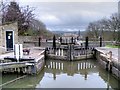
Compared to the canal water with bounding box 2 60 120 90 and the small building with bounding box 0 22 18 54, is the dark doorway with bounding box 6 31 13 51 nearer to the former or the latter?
the small building with bounding box 0 22 18 54

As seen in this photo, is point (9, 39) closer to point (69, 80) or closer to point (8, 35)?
point (8, 35)

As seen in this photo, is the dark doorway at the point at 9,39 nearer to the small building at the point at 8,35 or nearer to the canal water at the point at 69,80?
the small building at the point at 8,35

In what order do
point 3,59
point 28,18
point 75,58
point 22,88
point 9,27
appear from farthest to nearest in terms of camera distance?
point 28,18
point 75,58
point 9,27
point 3,59
point 22,88

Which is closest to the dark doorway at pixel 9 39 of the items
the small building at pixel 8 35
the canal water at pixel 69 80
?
the small building at pixel 8 35

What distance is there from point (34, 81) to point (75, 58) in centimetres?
856

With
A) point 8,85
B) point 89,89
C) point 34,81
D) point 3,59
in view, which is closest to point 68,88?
point 89,89

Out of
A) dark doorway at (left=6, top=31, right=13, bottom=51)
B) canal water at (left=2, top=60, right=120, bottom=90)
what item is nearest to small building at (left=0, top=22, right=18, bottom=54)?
dark doorway at (left=6, top=31, right=13, bottom=51)

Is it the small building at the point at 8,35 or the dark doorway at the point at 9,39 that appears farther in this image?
the dark doorway at the point at 9,39

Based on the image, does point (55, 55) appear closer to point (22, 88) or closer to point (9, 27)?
point (9, 27)

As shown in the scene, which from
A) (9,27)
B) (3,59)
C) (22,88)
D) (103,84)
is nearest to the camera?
(22,88)

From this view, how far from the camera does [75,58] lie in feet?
63.3

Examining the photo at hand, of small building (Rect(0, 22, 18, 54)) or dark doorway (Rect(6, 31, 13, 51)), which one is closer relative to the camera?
small building (Rect(0, 22, 18, 54))

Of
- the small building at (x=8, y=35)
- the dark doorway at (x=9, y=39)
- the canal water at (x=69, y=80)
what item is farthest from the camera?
the dark doorway at (x=9, y=39)

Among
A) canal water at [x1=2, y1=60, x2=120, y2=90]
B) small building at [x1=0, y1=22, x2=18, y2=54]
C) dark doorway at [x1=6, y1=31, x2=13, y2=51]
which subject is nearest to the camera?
canal water at [x1=2, y1=60, x2=120, y2=90]
